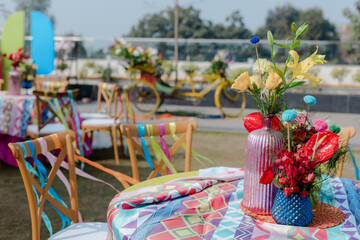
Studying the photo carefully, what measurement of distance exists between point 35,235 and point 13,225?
4.04 feet

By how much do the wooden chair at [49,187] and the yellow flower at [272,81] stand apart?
955 millimetres

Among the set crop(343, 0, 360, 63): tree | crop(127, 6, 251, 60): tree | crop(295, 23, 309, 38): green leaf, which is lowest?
crop(295, 23, 309, 38): green leaf

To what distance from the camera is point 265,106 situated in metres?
1.17

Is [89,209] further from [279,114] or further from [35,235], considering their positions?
[279,114]

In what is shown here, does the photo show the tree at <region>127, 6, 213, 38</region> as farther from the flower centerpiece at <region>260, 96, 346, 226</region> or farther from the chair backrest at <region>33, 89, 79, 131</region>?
the flower centerpiece at <region>260, 96, 346, 226</region>

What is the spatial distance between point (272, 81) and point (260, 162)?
247 mm

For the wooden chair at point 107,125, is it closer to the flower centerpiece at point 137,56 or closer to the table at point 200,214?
the flower centerpiece at point 137,56

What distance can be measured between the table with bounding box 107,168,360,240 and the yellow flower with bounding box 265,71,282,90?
0.38 meters

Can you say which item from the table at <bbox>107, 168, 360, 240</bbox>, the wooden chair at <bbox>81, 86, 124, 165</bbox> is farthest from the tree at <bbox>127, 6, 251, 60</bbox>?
the table at <bbox>107, 168, 360, 240</bbox>

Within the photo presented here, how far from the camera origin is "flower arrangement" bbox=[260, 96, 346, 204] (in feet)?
3.38

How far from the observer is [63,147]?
1.77 metres

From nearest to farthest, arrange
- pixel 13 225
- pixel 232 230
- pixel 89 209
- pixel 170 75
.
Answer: pixel 232 230 < pixel 13 225 < pixel 89 209 < pixel 170 75

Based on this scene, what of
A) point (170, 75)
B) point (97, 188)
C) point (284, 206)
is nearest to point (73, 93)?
point (97, 188)

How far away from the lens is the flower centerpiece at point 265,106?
1124 millimetres
